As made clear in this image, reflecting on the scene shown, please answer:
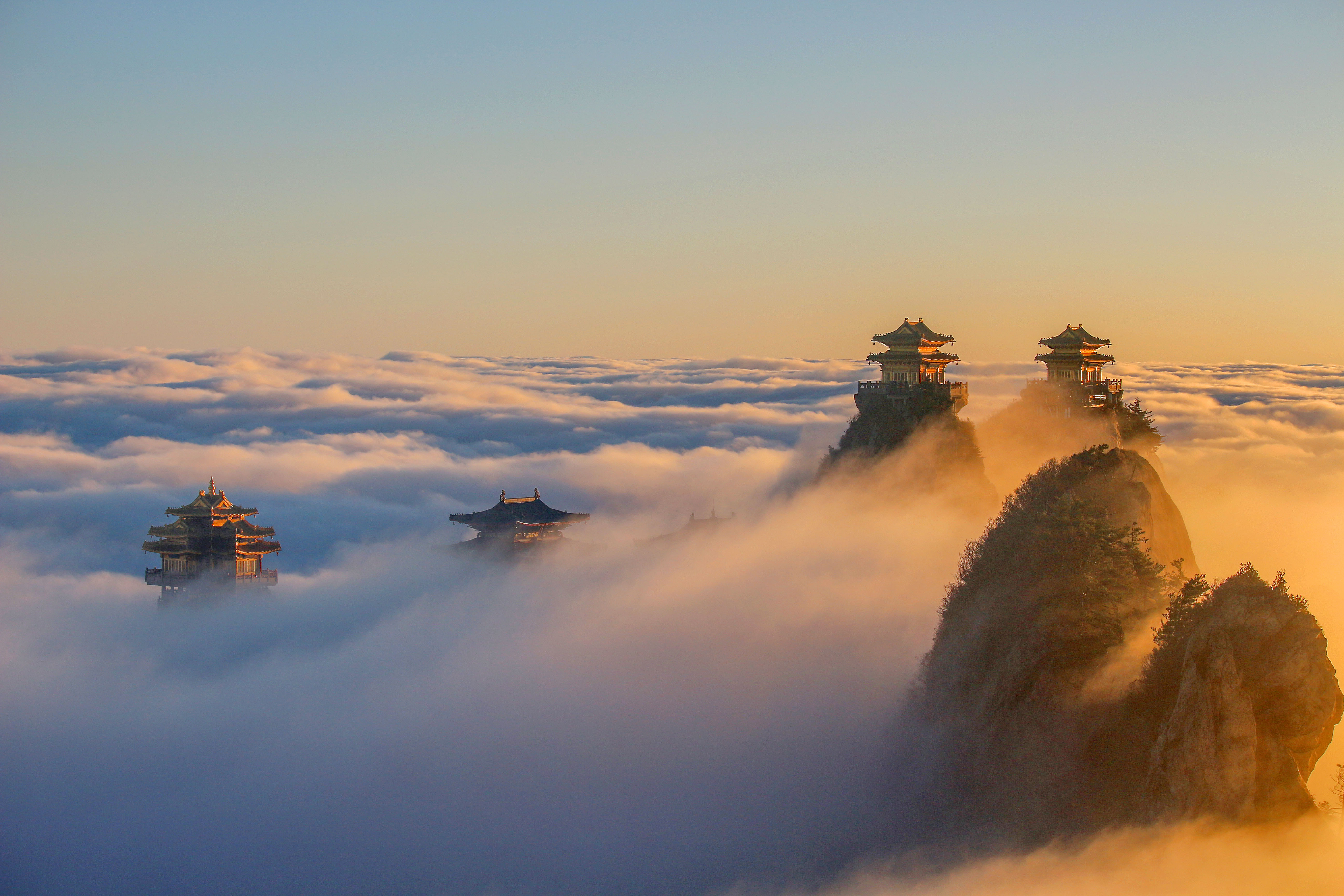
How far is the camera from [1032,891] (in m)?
35.7

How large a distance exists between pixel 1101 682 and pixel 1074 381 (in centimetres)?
4066

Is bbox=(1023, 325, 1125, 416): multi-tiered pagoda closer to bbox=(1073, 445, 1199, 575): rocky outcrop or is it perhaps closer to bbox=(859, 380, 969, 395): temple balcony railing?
bbox=(859, 380, 969, 395): temple balcony railing

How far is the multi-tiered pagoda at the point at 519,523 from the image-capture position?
9181 cm

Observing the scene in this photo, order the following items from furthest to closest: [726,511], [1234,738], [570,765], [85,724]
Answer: [726,511] → [85,724] → [570,765] → [1234,738]

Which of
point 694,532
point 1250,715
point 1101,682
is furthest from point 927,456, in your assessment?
point 1250,715

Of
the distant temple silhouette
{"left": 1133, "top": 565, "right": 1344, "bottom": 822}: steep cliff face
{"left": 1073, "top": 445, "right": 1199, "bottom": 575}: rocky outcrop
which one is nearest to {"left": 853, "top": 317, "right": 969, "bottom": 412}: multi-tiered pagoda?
{"left": 1073, "top": 445, "right": 1199, "bottom": 575}: rocky outcrop

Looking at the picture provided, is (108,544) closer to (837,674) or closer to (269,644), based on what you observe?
(269,644)

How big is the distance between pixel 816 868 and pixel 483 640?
51.4 meters

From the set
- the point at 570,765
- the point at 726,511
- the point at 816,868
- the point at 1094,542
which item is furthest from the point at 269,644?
the point at 1094,542

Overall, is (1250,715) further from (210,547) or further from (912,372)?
(210,547)

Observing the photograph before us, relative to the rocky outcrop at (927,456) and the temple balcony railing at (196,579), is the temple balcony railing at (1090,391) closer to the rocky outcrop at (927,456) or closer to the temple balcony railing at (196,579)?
the rocky outcrop at (927,456)

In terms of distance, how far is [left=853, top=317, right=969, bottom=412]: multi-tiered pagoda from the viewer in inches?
2820

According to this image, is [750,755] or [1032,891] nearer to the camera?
[1032,891]

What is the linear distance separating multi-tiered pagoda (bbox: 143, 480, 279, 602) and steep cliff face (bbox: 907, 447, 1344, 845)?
48743mm
